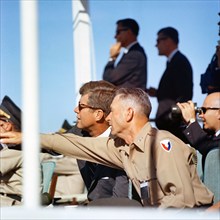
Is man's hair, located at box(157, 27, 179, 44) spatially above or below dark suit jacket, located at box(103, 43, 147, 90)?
above

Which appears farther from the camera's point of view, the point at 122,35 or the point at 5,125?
the point at 122,35

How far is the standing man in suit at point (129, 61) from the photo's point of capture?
598 cm

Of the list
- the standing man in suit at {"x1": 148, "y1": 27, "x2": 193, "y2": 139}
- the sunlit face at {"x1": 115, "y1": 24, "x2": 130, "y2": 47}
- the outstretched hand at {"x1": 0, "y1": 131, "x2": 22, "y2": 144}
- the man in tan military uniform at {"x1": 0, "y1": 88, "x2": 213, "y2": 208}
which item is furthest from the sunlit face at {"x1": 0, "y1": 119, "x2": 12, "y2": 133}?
the sunlit face at {"x1": 115, "y1": 24, "x2": 130, "y2": 47}

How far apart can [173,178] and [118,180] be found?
75 centimetres

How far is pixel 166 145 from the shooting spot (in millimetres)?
3365

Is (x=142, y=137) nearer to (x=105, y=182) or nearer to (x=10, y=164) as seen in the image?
(x=105, y=182)

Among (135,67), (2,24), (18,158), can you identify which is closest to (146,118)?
(18,158)

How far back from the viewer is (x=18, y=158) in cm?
487

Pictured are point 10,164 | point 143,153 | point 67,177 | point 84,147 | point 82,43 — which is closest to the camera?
point 143,153

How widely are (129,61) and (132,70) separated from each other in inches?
3.1

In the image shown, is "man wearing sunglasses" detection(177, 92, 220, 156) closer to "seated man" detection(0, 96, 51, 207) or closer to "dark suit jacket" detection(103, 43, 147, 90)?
"seated man" detection(0, 96, 51, 207)

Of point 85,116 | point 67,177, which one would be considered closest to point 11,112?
point 85,116

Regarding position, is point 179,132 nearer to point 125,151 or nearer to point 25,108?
point 125,151

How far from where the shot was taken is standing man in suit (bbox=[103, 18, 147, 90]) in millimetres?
5980
